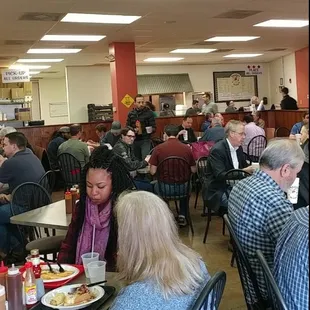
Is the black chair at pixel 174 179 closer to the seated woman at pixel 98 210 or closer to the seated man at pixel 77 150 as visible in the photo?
the seated man at pixel 77 150

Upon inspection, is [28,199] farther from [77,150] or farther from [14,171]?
[77,150]

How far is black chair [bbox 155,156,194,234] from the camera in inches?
204

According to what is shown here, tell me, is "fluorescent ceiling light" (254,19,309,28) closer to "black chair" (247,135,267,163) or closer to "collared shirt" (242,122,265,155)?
"collared shirt" (242,122,265,155)

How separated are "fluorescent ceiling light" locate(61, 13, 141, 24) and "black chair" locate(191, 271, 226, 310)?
5492 millimetres

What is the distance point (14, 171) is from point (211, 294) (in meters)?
3.37

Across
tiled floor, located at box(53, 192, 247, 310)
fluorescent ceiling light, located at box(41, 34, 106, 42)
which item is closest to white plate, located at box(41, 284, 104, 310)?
tiled floor, located at box(53, 192, 247, 310)

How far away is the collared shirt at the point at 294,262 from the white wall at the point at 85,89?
1235cm

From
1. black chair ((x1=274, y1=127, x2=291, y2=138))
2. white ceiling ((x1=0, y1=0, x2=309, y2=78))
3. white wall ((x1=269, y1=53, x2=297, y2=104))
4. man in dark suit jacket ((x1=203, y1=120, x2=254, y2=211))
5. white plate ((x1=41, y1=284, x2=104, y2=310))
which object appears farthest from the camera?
white wall ((x1=269, y1=53, x2=297, y2=104))

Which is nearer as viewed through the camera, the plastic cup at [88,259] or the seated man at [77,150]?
the plastic cup at [88,259]

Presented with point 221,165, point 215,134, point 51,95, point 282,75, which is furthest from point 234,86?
point 221,165

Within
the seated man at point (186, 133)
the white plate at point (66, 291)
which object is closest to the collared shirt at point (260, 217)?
the white plate at point (66, 291)

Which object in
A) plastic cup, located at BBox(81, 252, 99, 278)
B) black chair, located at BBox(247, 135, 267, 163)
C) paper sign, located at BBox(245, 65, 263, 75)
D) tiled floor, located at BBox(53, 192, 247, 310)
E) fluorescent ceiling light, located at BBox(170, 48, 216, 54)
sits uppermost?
fluorescent ceiling light, located at BBox(170, 48, 216, 54)

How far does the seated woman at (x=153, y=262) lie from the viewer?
58.4 inches

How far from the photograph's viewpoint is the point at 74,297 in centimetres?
182
